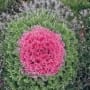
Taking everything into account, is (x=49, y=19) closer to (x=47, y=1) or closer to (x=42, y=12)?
(x=42, y=12)

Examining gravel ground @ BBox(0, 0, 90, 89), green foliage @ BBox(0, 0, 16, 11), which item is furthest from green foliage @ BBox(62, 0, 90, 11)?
green foliage @ BBox(0, 0, 16, 11)

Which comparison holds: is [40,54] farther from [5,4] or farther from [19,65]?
[5,4]

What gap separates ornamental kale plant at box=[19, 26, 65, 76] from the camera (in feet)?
13.7

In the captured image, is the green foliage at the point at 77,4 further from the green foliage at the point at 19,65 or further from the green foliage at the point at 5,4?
the green foliage at the point at 19,65

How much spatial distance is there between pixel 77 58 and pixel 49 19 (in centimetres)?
52

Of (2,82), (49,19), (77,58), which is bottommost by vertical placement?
(2,82)

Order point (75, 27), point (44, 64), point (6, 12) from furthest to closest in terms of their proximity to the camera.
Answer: point (6, 12) → point (75, 27) → point (44, 64)

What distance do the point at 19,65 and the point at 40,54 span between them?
24 cm

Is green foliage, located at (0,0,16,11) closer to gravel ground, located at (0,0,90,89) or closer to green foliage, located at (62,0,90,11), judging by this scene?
gravel ground, located at (0,0,90,89)

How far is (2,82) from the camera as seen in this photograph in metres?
4.65

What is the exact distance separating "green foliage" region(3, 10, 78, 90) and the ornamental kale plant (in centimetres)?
7

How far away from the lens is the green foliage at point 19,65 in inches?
167

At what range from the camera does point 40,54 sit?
4164 mm

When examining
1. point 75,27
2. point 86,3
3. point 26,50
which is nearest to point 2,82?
point 26,50
